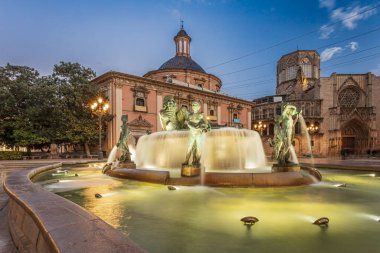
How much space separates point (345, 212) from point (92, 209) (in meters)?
4.02

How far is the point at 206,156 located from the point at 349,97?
4577 centimetres

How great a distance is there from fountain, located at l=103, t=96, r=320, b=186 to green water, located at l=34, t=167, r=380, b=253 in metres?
0.41

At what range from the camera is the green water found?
2549mm

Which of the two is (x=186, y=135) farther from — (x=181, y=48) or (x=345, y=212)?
(x=181, y=48)

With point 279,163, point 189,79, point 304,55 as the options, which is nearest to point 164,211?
point 279,163

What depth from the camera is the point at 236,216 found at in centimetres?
354

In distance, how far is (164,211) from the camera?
381 centimetres

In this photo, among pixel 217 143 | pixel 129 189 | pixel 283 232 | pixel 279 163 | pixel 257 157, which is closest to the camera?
pixel 283 232

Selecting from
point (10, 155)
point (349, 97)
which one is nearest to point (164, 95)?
point (10, 155)

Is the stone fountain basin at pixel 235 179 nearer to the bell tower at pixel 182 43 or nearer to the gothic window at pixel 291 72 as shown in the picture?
the bell tower at pixel 182 43

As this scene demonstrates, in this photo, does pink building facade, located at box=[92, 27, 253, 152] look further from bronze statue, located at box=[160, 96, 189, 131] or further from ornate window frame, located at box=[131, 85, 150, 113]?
bronze statue, located at box=[160, 96, 189, 131]

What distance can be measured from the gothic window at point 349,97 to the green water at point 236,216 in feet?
148

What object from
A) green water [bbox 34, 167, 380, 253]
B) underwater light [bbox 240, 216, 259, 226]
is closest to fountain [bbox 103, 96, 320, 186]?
green water [bbox 34, 167, 380, 253]

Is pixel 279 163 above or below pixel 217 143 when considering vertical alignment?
→ below
